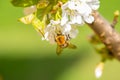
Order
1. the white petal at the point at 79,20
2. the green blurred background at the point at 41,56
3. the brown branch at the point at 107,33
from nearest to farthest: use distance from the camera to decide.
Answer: the white petal at the point at 79,20
the brown branch at the point at 107,33
the green blurred background at the point at 41,56

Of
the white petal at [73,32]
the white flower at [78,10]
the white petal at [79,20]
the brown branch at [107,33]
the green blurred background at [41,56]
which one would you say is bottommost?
the white petal at [73,32]

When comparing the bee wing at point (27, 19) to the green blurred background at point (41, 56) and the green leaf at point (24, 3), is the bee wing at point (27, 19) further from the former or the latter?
the green blurred background at point (41, 56)

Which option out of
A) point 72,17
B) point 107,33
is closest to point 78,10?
point 72,17

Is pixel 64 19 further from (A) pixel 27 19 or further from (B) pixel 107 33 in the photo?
(B) pixel 107 33

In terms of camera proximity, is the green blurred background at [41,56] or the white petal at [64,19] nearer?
the white petal at [64,19]

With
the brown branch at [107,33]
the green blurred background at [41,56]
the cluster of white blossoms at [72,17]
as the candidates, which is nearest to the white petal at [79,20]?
the cluster of white blossoms at [72,17]

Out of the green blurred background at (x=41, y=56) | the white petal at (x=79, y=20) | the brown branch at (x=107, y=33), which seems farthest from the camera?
the green blurred background at (x=41, y=56)

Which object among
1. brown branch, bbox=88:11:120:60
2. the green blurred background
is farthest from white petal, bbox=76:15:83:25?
the green blurred background

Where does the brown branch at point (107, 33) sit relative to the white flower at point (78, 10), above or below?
above
